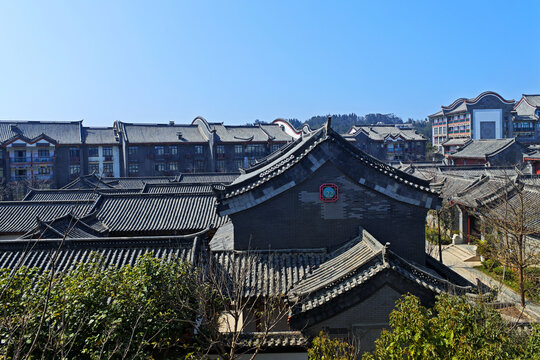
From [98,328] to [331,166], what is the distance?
31.2ft

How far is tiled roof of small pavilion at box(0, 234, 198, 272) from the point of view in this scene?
551 inches

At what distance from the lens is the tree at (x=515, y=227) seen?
20125 mm

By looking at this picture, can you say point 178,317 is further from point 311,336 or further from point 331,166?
point 331,166

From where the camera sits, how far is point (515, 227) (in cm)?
2042

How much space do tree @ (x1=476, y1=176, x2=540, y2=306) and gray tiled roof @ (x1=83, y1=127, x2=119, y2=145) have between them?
176 feet

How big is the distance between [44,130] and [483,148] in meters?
63.4

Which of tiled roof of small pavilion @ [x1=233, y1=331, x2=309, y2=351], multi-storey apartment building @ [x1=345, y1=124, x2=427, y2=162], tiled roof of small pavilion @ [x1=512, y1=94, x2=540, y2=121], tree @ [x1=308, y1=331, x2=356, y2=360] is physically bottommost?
tiled roof of small pavilion @ [x1=233, y1=331, x2=309, y2=351]

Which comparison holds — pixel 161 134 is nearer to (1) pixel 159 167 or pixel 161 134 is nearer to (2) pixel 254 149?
(1) pixel 159 167

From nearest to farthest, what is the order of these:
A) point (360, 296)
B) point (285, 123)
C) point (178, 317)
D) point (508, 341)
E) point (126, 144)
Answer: point (508, 341) → point (178, 317) → point (360, 296) → point (126, 144) → point (285, 123)

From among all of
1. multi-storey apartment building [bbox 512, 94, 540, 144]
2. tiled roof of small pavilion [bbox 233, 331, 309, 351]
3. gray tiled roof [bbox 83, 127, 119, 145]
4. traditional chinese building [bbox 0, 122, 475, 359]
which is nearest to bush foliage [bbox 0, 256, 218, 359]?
tiled roof of small pavilion [bbox 233, 331, 309, 351]

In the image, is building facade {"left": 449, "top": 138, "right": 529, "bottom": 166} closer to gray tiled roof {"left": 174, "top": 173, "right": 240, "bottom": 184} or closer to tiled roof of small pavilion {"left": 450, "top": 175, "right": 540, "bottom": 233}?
tiled roof of small pavilion {"left": 450, "top": 175, "right": 540, "bottom": 233}

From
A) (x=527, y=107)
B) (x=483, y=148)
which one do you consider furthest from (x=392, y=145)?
(x=527, y=107)

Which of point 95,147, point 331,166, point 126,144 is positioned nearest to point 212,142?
point 126,144

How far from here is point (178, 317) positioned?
9562 millimetres
